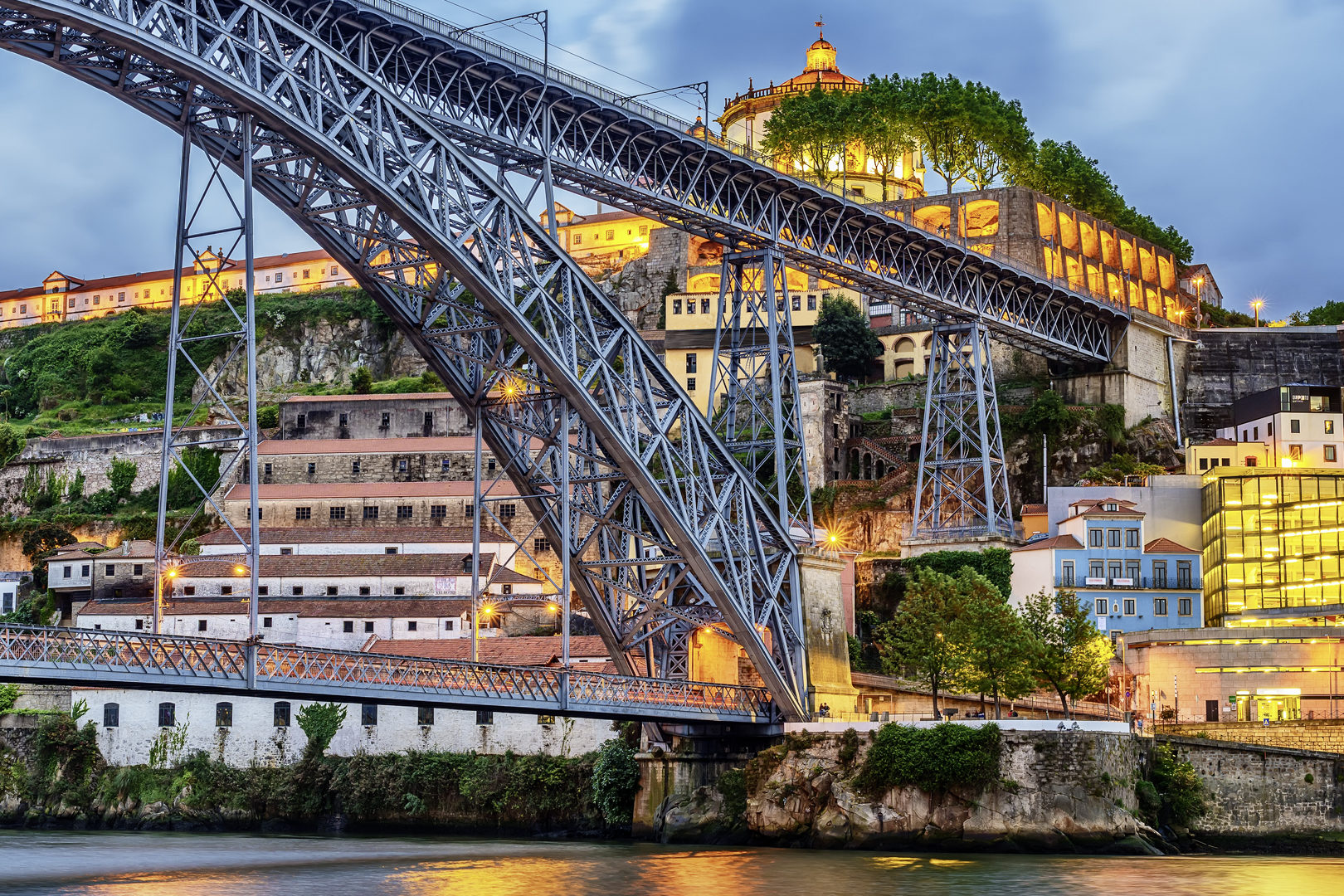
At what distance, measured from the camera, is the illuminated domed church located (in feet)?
317

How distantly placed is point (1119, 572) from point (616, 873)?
95.6 feet

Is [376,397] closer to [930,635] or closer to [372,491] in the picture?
[372,491]

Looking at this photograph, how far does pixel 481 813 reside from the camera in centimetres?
5316

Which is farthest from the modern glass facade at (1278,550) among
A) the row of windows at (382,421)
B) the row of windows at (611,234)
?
the row of windows at (611,234)

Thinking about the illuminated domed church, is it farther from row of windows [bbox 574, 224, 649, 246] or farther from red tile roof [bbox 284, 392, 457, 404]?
red tile roof [bbox 284, 392, 457, 404]

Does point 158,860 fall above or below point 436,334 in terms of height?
below

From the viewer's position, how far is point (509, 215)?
38.8 meters

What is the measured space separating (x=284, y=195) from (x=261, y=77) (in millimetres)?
3188

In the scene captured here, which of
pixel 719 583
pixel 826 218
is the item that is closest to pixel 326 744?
pixel 719 583

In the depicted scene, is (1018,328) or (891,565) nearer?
(891,565)

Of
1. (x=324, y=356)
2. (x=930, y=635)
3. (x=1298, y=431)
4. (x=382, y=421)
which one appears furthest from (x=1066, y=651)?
(x=324, y=356)

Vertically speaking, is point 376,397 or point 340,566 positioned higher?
point 376,397

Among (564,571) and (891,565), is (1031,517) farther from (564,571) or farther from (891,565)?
(564,571)

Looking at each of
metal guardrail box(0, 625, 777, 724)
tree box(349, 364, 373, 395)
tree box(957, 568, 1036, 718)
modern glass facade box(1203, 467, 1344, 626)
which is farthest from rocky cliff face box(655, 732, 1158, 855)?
tree box(349, 364, 373, 395)
